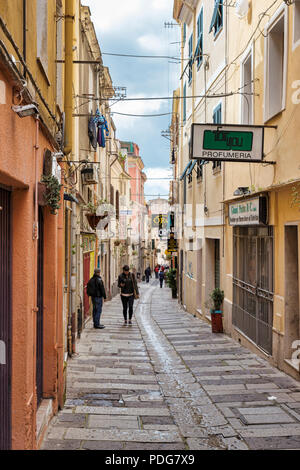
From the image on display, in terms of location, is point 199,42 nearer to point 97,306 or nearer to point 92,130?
point 92,130

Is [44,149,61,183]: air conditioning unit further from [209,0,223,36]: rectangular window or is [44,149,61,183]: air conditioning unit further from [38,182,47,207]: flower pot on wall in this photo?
[209,0,223,36]: rectangular window

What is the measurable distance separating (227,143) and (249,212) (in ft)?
6.79

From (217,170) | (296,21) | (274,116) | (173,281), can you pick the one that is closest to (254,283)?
(274,116)

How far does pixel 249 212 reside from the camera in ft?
34.6

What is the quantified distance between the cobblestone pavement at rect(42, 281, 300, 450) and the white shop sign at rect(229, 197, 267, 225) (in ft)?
9.02

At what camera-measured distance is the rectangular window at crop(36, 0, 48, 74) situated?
6.01m

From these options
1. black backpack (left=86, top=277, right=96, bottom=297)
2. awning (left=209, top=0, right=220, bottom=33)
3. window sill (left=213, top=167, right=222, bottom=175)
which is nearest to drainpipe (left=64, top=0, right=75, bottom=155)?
black backpack (left=86, top=277, right=96, bottom=297)

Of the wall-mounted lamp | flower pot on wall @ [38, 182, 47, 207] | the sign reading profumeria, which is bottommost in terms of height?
flower pot on wall @ [38, 182, 47, 207]

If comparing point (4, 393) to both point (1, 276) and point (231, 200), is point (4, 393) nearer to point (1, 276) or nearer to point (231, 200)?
point (1, 276)

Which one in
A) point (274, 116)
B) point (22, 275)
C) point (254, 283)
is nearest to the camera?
point (22, 275)

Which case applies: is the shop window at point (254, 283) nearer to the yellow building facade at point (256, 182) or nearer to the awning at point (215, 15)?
the yellow building facade at point (256, 182)

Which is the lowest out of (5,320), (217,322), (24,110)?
(217,322)

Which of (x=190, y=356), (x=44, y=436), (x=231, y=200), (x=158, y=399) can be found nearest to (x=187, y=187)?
(x=231, y=200)

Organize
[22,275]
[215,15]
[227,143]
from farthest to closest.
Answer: [215,15] < [227,143] < [22,275]
